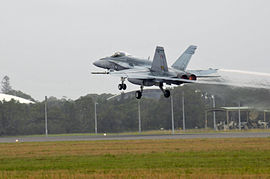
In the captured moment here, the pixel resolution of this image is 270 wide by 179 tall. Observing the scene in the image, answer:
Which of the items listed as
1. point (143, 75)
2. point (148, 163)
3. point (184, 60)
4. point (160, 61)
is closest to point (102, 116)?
point (184, 60)

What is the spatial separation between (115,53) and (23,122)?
6816cm

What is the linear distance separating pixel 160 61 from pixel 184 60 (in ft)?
9.67

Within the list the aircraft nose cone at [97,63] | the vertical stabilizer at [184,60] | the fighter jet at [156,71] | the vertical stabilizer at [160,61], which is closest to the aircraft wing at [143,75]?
the fighter jet at [156,71]

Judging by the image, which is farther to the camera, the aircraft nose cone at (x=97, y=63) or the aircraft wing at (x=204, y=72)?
the aircraft nose cone at (x=97, y=63)

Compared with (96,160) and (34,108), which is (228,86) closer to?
(96,160)

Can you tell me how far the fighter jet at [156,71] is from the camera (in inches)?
1880

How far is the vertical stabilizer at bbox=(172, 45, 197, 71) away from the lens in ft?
162

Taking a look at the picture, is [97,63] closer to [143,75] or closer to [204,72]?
[143,75]

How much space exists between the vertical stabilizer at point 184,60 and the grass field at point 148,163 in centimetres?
789

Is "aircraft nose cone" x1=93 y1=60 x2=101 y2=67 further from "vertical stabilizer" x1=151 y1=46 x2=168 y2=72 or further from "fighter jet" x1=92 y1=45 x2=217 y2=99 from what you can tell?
"vertical stabilizer" x1=151 y1=46 x2=168 y2=72

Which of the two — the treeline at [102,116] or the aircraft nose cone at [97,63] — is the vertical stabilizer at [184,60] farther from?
the treeline at [102,116]

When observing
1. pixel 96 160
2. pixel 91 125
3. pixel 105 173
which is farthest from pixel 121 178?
pixel 91 125

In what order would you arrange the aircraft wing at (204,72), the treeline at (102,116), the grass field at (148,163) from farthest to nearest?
the treeline at (102,116), the aircraft wing at (204,72), the grass field at (148,163)

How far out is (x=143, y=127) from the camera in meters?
121
